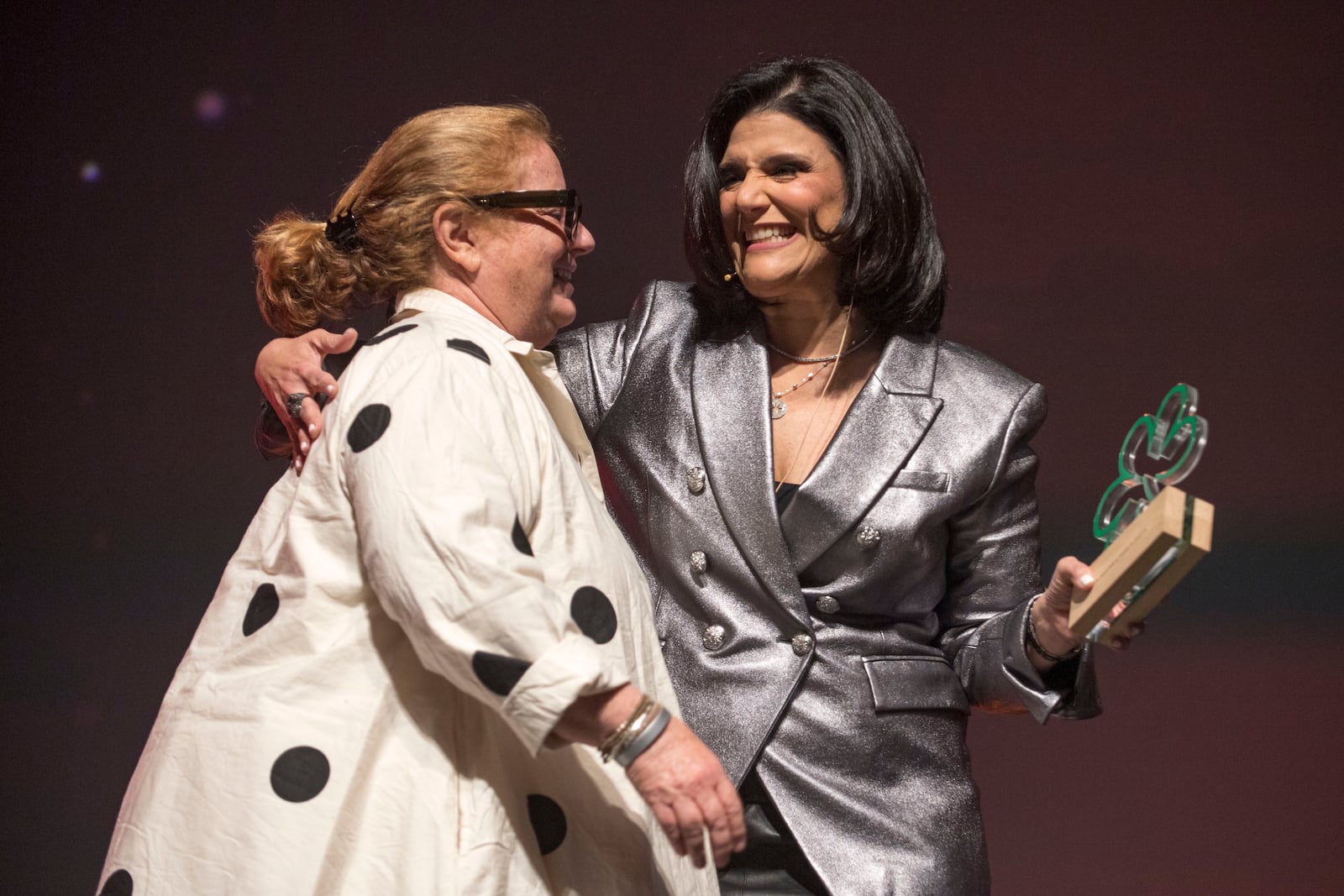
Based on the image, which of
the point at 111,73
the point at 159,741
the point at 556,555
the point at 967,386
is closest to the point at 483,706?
the point at 556,555

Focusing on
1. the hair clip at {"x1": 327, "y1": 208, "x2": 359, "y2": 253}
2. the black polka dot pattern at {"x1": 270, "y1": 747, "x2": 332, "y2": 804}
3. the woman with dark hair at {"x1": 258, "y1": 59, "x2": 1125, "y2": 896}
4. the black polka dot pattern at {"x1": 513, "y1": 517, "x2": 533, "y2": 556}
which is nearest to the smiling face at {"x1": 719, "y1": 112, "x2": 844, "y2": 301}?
the woman with dark hair at {"x1": 258, "y1": 59, "x2": 1125, "y2": 896}

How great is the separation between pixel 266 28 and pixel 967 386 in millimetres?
1514

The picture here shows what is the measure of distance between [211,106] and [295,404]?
47.0 inches

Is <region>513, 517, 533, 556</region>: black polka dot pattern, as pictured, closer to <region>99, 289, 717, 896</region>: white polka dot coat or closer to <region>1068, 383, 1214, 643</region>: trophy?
<region>99, 289, 717, 896</region>: white polka dot coat

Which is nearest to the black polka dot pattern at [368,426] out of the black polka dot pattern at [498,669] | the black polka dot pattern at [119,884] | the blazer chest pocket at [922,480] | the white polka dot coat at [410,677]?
the white polka dot coat at [410,677]

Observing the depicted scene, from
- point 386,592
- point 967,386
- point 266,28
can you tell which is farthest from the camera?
point 266,28

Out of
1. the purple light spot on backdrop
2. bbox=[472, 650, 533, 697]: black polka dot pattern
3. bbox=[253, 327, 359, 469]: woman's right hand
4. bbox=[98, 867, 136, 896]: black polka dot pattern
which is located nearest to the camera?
bbox=[472, 650, 533, 697]: black polka dot pattern

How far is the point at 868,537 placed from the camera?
1.73 meters

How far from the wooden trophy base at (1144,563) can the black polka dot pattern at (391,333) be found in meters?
0.75

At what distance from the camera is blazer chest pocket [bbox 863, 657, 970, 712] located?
1723mm

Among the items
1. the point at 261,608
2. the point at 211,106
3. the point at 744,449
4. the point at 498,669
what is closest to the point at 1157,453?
the point at 744,449

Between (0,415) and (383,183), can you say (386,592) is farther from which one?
(0,415)

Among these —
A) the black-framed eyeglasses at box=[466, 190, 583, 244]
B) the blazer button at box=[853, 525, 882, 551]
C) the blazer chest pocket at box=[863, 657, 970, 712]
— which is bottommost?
the blazer chest pocket at box=[863, 657, 970, 712]

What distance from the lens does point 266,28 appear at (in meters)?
2.59
